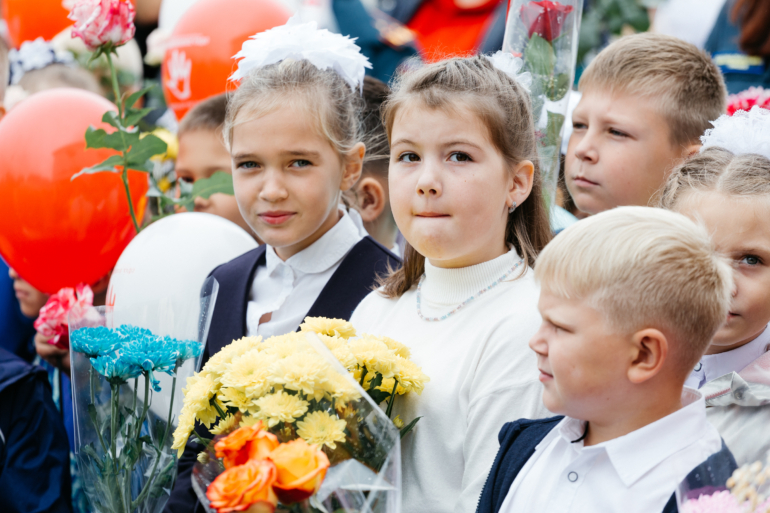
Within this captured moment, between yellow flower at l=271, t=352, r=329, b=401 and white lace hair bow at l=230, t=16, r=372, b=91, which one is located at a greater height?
white lace hair bow at l=230, t=16, r=372, b=91

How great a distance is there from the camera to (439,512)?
5.19 feet

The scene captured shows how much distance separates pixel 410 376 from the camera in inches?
60.0

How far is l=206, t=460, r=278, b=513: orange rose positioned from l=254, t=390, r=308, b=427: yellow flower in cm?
16

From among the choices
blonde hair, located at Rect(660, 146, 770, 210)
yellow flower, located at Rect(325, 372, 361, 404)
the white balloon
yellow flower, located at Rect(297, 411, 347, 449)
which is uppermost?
blonde hair, located at Rect(660, 146, 770, 210)

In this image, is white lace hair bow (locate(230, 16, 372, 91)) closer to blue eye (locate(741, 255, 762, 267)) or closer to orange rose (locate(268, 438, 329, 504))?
blue eye (locate(741, 255, 762, 267))

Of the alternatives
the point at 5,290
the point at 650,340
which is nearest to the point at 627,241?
the point at 650,340

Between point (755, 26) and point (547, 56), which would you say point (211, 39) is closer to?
point (547, 56)

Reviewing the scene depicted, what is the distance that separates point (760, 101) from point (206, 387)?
1918 millimetres

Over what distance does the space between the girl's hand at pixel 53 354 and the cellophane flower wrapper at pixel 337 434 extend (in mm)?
1599

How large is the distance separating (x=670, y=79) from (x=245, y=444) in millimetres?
1791

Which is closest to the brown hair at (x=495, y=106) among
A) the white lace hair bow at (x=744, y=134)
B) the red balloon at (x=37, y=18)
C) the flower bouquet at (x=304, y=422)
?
the white lace hair bow at (x=744, y=134)

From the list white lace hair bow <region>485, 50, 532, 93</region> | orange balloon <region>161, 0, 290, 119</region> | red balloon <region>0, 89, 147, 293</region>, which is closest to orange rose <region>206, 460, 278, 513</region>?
white lace hair bow <region>485, 50, 532, 93</region>

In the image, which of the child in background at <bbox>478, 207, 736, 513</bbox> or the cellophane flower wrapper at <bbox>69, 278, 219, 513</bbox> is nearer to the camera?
the child in background at <bbox>478, 207, 736, 513</bbox>

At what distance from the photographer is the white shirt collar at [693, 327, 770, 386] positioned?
5.38ft
